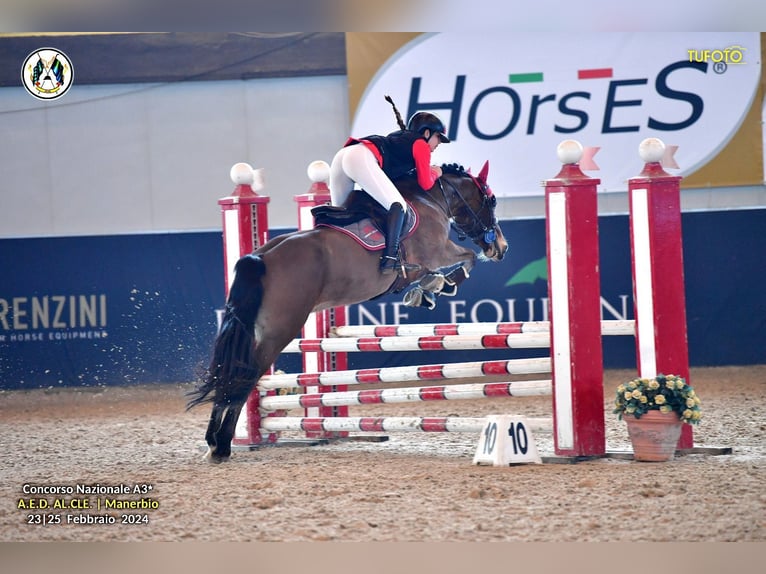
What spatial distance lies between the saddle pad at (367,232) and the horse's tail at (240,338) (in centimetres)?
38

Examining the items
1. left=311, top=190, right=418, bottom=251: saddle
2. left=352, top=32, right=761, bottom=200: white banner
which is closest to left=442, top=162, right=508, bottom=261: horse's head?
left=311, top=190, right=418, bottom=251: saddle

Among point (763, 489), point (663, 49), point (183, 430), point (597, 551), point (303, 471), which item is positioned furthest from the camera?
point (663, 49)

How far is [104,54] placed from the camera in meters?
7.49

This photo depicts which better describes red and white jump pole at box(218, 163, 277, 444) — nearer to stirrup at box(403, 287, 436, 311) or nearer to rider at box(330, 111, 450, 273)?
rider at box(330, 111, 450, 273)

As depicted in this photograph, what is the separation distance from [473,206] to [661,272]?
881 mm

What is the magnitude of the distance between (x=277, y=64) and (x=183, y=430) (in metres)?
3.13

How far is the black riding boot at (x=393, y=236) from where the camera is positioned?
13.3 ft

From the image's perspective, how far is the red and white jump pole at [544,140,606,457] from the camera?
4.01 meters

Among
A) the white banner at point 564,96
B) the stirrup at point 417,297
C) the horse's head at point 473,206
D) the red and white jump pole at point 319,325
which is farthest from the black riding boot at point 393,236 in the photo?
the white banner at point 564,96

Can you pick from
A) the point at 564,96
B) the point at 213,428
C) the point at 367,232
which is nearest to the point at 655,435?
the point at 367,232

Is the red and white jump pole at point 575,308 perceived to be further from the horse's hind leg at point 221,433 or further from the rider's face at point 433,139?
the horse's hind leg at point 221,433

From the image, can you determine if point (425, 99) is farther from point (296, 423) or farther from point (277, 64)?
point (296, 423)

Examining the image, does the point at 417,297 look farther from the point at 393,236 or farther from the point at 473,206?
the point at 473,206

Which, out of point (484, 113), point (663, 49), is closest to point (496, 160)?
point (484, 113)
